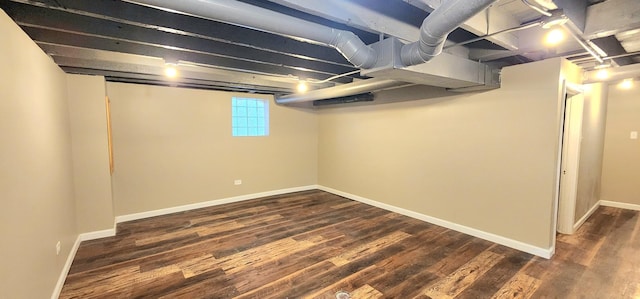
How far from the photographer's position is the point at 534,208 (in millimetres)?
3170

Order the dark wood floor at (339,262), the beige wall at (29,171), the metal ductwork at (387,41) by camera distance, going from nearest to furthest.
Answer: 1. the metal ductwork at (387,41)
2. the beige wall at (29,171)
3. the dark wood floor at (339,262)

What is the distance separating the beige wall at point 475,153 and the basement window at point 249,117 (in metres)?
1.91

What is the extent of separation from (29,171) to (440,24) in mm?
2865

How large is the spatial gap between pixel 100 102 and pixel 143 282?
238 cm

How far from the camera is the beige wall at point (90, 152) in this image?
3416mm

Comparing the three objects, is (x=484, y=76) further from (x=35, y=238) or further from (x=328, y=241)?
(x=35, y=238)

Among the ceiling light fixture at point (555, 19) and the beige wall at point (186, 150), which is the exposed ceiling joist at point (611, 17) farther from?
the beige wall at point (186, 150)

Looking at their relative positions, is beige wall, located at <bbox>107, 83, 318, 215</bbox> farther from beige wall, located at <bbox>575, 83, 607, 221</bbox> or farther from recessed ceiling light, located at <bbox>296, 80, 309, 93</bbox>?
beige wall, located at <bbox>575, 83, 607, 221</bbox>

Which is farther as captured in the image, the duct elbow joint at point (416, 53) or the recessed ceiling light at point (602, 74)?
the recessed ceiling light at point (602, 74)

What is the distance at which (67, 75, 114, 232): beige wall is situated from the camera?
11.2 feet

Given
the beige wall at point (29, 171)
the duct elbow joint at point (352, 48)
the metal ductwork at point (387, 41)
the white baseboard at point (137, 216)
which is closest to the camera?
the metal ductwork at point (387, 41)

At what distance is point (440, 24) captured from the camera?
1494 millimetres

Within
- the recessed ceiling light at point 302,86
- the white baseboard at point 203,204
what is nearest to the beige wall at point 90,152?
the white baseboard at point 203,204

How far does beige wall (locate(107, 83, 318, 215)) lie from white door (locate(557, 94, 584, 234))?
4.50 m
